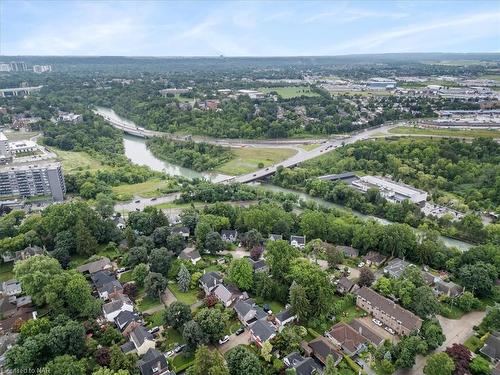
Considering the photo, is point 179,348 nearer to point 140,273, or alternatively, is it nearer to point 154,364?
point 154,364

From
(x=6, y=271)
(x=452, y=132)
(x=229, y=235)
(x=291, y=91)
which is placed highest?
(x=291, y=91)

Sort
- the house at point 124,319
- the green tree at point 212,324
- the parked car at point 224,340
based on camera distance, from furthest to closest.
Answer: the house at point 124,319
the parked car at point 224,340
the green tree at point 212,324

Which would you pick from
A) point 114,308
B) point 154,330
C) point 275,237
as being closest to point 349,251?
point 275,237

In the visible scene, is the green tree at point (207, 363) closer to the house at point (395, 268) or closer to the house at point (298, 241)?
the house at point (395, 268)

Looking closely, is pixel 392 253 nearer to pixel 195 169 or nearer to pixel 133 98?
pixel 195 169

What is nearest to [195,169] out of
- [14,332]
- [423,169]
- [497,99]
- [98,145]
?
[98,145]

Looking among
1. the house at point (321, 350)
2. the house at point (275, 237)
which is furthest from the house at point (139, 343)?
the house at point (275, 237)

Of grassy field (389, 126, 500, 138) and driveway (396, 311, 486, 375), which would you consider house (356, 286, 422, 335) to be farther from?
grassy field (389, 126, 500, 138)
